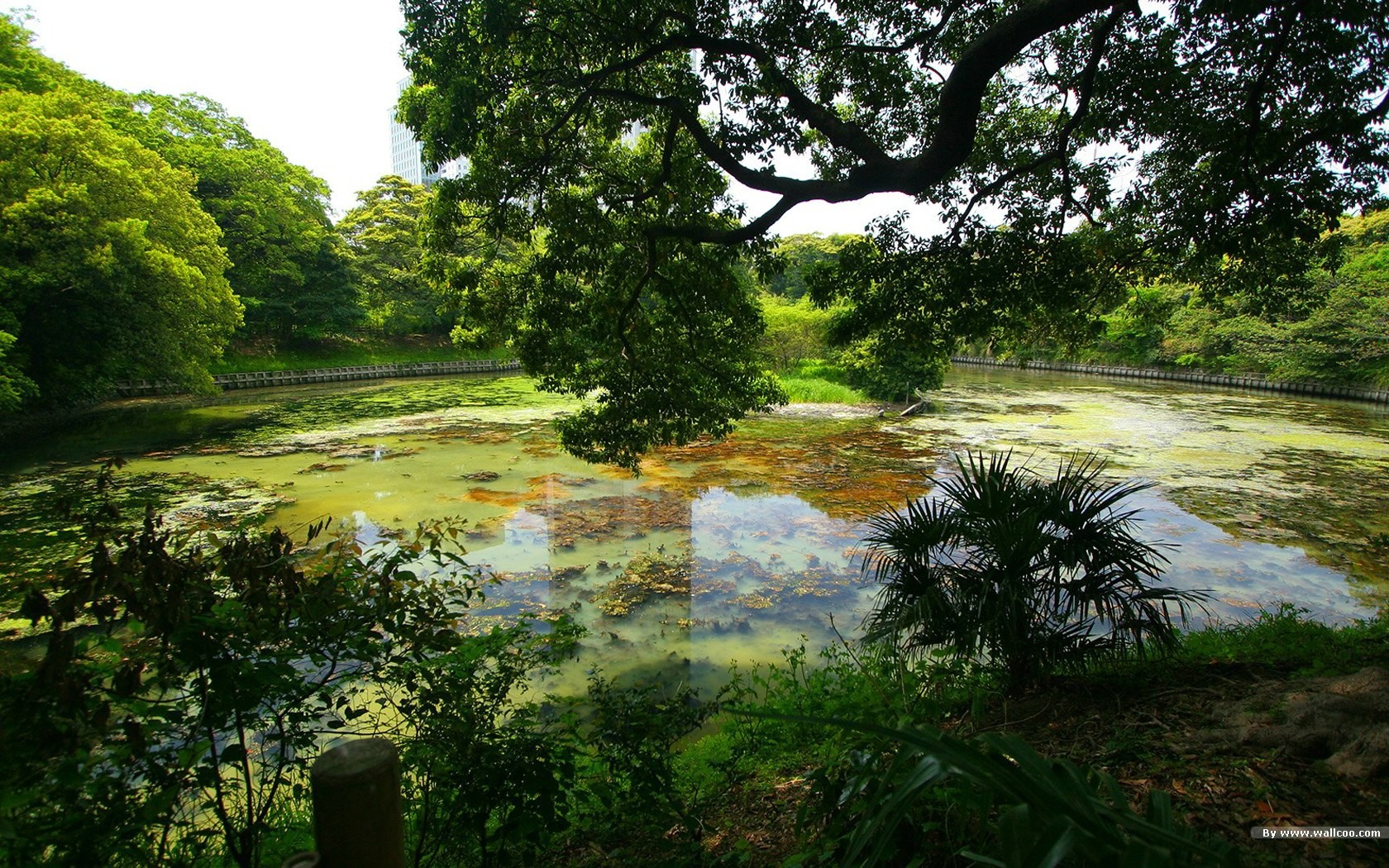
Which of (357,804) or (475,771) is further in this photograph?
(475,771)

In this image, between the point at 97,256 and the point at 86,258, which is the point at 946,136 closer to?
the point at 97,256

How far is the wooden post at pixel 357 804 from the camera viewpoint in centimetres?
125

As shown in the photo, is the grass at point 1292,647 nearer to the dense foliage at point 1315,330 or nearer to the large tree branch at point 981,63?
the large tree branch at point 981,63

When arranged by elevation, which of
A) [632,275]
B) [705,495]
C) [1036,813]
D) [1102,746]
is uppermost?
[632,275]

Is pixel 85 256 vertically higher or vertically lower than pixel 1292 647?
higher

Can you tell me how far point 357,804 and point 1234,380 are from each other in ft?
114

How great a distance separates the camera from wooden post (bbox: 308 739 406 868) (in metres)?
1.25

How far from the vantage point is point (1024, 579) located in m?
3.11

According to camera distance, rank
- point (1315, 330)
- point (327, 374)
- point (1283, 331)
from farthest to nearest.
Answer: point (327, 374) → point (1283, 331) → point (1315, 330)

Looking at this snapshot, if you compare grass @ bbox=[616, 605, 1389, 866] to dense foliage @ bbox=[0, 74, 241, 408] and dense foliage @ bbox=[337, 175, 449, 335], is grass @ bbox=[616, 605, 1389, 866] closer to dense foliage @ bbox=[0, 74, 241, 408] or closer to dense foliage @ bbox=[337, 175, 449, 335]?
dense foliage @ bbox=[0, 74, 241, 408]

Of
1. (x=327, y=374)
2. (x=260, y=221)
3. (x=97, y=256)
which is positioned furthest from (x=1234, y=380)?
(x=260, y=221)

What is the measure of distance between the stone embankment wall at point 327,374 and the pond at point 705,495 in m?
1.33

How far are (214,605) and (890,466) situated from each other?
11439 millimetres

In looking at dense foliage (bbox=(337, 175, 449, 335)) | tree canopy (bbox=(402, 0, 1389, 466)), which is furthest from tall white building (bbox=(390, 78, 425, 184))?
tree canopy (bbox=(402, 0, 1389, 466))
